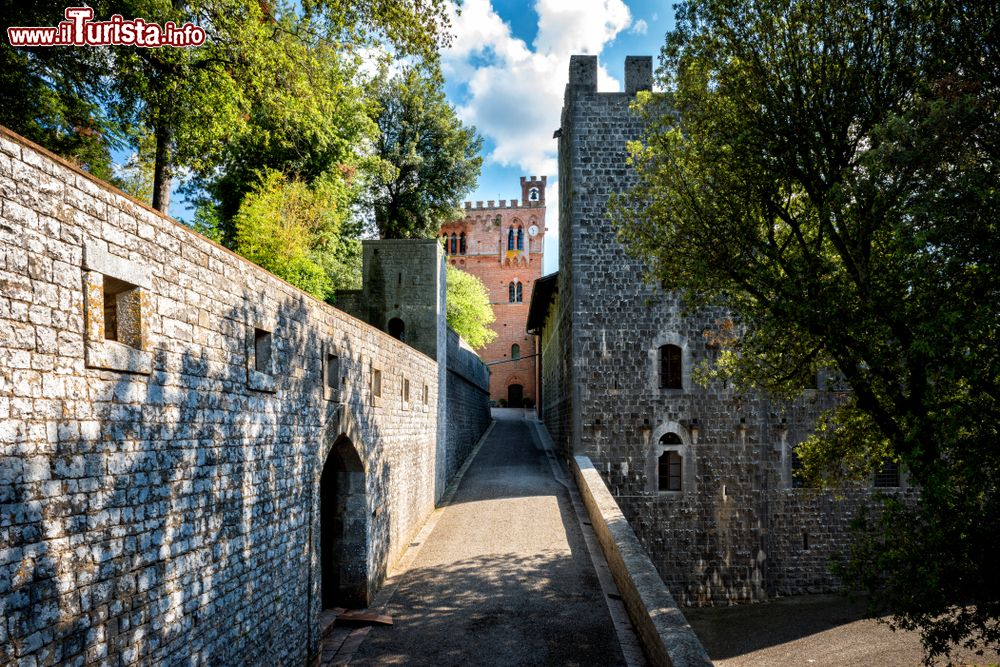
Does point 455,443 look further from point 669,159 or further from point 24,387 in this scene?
point 24,387

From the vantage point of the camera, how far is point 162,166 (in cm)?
1301

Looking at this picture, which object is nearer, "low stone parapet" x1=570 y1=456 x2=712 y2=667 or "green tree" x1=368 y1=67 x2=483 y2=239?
"low stone parapet" x1=570 y1=456 x2=712 y2=667

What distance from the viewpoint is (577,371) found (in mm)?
15172

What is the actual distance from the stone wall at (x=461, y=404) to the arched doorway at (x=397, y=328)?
8.70 ft

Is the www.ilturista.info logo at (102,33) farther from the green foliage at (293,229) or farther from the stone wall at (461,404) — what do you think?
the stone wall at (461,404)

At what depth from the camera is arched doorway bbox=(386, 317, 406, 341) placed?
1510cm

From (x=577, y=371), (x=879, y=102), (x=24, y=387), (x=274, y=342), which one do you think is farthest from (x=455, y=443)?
(x=24, y=387)

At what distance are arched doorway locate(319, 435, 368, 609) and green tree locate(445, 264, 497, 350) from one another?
22239 mm

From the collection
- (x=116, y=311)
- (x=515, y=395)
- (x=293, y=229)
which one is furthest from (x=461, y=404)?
(x=515, y=395)

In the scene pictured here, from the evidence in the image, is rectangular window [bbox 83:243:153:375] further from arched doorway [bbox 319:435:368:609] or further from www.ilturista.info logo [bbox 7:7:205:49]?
www.ilturista.info logo [bbox 7:7:205:49]

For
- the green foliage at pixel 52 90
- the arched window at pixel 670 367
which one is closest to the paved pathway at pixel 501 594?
the arched window at pixel 670 367

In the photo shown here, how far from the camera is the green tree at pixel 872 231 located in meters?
5.81

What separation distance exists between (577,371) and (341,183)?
12142 mm

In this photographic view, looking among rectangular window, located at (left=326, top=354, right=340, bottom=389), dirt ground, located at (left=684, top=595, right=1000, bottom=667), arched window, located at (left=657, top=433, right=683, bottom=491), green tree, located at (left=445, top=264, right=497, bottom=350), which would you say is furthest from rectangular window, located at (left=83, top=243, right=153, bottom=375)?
green tree, located at (left=445, top=264, right=497, bottom=350)
